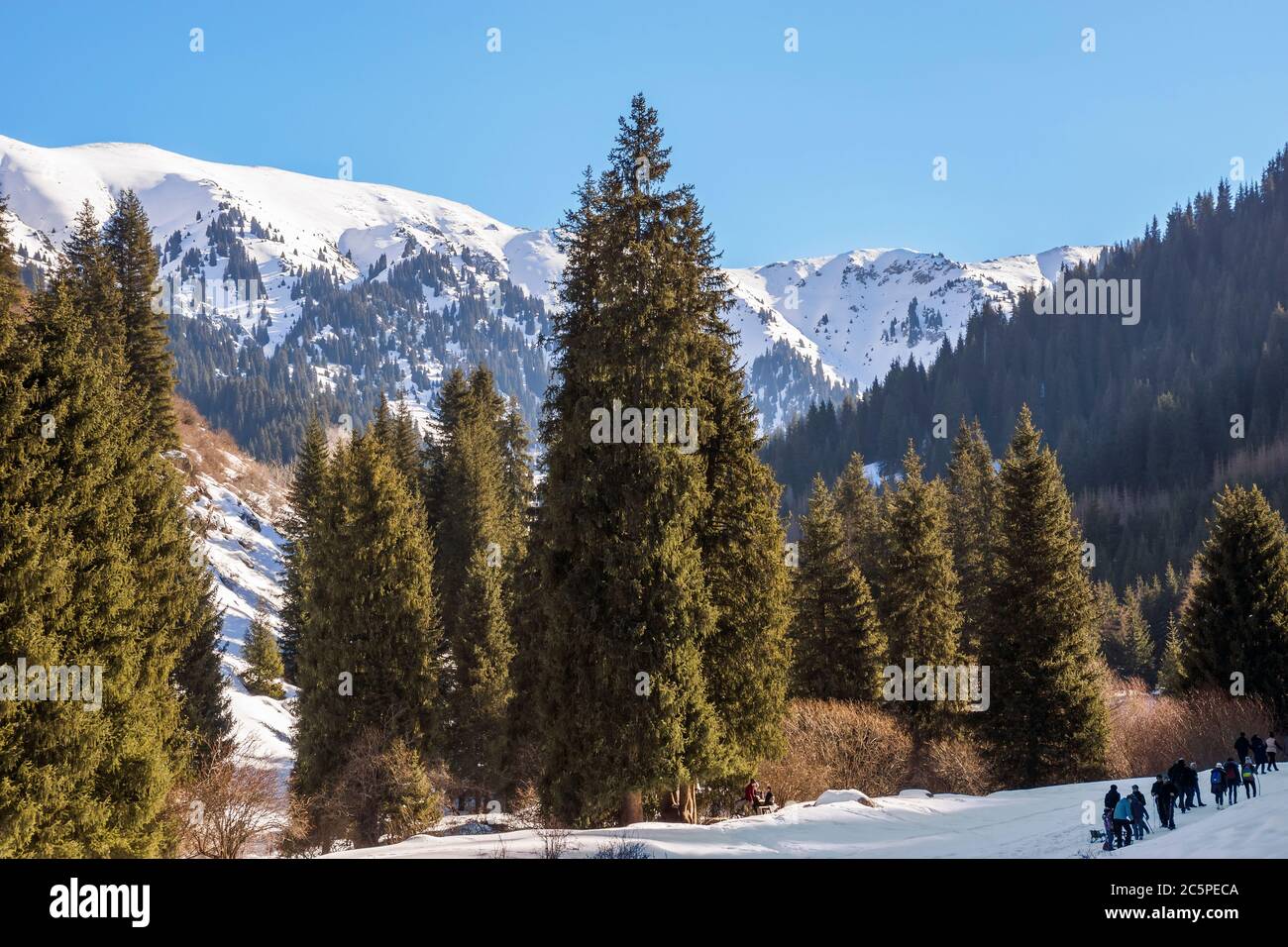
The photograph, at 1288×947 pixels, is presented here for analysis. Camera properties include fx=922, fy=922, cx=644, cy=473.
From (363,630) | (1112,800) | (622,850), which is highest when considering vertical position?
(363,630)

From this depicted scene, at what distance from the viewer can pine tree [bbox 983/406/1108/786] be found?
105 ft

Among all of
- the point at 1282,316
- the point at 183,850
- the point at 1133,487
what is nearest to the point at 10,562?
the point at 183,850

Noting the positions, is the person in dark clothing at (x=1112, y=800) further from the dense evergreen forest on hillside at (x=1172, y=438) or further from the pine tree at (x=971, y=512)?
the dense evergreen forest on hillside at (x=1172, y=438)

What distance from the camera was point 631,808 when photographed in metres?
20.6

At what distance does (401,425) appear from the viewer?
2186 inches

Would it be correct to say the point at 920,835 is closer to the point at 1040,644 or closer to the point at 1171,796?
the point at 1171,796

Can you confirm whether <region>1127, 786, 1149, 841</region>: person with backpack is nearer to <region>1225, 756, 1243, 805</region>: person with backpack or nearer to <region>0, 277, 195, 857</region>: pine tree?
A: <region>1225, 756, 1243, 805</region>: person with backpack

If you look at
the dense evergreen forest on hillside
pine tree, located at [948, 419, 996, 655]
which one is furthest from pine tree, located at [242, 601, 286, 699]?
A: the dense evergreen forest on hillside

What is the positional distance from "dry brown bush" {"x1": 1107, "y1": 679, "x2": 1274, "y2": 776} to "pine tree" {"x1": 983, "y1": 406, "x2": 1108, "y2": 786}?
6.35 ft

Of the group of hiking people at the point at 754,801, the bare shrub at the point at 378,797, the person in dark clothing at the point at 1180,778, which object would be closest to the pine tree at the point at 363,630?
the bare shrub at the point at 378,797

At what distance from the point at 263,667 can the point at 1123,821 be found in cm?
5244

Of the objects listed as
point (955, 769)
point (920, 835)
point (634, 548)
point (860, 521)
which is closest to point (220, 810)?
point (634, 548)
